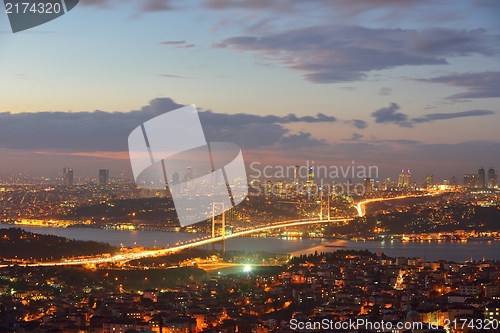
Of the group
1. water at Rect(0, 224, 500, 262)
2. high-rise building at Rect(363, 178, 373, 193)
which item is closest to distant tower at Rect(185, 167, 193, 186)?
water at Rect(0, 224, 500, 262)

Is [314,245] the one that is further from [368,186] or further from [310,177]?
[368,186]

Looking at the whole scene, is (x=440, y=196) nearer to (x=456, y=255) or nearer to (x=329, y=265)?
(x=456, y=255)

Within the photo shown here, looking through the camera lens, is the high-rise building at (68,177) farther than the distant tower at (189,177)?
Yes

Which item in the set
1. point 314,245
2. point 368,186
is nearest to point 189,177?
point 314,245

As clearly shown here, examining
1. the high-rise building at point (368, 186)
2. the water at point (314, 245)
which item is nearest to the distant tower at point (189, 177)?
the water at point (314, 245)

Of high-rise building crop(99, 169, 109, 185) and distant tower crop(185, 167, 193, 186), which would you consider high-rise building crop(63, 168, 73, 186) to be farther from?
distant tower crop(185, 167, 193, 186)

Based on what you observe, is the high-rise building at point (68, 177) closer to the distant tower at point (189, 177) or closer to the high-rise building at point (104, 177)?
the high-rise building at point (104, 177)

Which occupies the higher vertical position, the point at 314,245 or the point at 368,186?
the point at 368,186

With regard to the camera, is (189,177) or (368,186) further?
(368,186)
